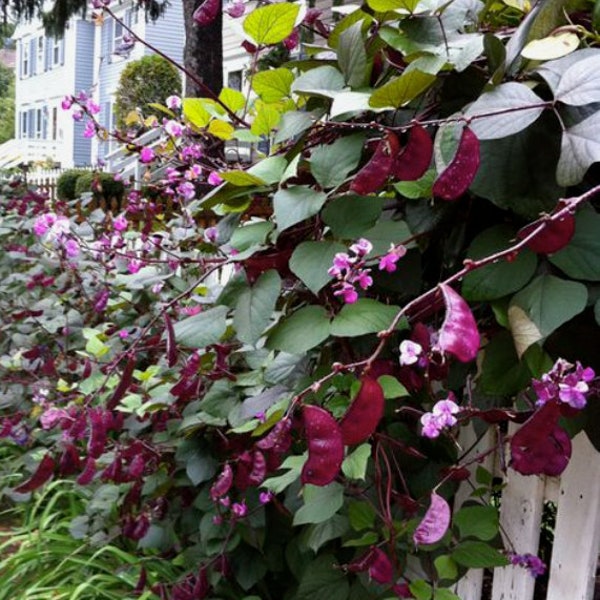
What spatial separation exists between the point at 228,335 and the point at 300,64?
715 mm

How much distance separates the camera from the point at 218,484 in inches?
66.6

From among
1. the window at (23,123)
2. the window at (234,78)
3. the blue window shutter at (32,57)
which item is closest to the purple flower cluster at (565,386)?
the window at (234,78)

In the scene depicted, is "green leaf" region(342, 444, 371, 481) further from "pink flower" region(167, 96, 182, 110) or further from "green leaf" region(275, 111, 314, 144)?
"pink flower" region(167, 96, 182, 110)

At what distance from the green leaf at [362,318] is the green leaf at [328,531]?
1.94 ft

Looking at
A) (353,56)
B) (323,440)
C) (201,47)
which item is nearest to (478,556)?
(323,440)

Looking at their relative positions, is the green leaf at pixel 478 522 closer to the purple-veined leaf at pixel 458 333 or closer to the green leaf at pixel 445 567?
the green leaf at pixel 445 567

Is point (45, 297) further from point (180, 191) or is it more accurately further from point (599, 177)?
point (599, 177)

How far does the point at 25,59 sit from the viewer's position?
110 ft

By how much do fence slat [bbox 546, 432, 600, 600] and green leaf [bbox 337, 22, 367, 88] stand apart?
0.75m

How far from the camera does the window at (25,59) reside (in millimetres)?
33094

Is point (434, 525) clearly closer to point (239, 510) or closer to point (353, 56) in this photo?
point (353, 56)

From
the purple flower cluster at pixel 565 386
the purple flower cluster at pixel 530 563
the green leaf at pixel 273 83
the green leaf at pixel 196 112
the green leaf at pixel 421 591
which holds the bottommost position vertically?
the purple flower cluster at pixel 530 563

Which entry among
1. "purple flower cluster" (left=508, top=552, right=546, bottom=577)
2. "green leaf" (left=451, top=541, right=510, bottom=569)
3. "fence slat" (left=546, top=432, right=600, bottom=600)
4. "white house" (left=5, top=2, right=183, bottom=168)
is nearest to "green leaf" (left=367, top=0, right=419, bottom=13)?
"fence slat" (left=546, top=432, right=600, bottom=600)

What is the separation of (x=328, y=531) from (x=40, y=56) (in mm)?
33307
